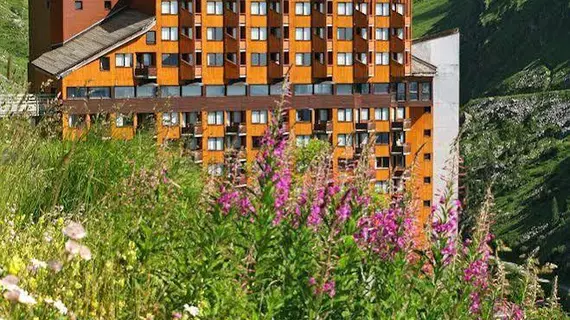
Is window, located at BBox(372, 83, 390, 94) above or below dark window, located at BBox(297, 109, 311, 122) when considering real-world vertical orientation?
above

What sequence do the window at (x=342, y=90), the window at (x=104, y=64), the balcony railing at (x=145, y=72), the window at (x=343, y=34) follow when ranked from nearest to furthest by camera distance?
the window at (x=104, y=64)
the balcony railing at (x=145, y=72)
the window at (x=342, y=90)
the window at (x=343, y=34)

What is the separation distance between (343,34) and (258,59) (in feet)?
23.0

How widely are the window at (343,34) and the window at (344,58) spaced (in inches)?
45.5

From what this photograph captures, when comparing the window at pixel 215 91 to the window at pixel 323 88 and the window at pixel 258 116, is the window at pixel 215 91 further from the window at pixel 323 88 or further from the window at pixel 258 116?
the window at pixel 323 88

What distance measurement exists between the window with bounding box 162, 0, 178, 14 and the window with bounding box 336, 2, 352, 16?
1211 cm

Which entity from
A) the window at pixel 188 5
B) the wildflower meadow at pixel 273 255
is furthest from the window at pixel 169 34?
the wildflower meadow at pixel 273 255

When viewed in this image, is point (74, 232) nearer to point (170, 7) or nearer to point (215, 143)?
point (170, 7)


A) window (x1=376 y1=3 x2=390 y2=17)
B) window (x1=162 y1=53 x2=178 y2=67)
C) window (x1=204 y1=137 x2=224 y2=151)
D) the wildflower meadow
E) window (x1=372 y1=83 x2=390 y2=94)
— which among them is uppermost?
window (x1=376 y1=3 x2=390 y2=17)

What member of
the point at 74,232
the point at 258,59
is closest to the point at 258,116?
the point at 258,59

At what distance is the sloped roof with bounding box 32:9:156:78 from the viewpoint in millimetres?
67062

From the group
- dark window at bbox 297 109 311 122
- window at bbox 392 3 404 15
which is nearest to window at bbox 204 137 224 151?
dark window at bbox 297 109 311 122

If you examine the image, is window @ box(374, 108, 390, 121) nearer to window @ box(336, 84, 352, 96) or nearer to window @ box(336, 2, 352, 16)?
window @ box(336, 84, 352, 96)

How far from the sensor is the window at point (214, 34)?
73875 millimetres

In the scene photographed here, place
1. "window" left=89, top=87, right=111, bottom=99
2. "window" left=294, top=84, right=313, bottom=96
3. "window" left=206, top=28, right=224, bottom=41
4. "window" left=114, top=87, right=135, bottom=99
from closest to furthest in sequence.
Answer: "window" left=89, top=87, right=111, bottom=99, "window" left=114, top=87, right=135, bottom=99, "window" left=206, top=28, right=224, bottom=41, "window" left=294, top=84, right=313, bottom=96
